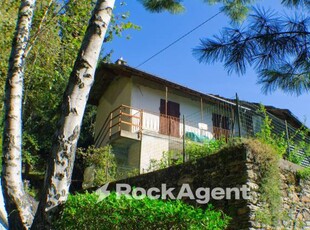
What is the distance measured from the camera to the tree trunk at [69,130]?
421 centimetres

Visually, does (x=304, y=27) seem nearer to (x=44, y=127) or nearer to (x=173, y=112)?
(x=173, y=112)

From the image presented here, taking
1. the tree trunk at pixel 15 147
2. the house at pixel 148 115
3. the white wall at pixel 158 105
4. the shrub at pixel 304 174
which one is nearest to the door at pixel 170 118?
the house at pixel 148 115

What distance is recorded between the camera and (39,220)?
4.14 metres

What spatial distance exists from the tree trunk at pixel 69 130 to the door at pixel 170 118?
38.6 ft

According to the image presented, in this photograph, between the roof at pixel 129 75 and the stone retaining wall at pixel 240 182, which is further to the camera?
the roof at pixel 129 75

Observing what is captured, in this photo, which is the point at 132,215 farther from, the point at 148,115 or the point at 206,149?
the point at 148,115

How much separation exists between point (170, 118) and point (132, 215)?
1252cm

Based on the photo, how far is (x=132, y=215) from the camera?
15.1 feet

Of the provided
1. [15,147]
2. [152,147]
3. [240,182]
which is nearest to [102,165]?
[152,147]

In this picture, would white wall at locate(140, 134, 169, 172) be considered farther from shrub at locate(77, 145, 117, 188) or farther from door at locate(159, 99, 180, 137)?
shrub at locate(77, 145, 117, 188)

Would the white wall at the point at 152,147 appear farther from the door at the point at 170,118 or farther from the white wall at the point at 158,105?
the white wall at the point at 158,105

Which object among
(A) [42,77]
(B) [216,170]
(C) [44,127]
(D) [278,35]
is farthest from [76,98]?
(C) [44,127]

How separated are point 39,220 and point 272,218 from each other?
152 inches

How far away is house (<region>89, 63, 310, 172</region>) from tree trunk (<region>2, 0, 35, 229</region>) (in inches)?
351
